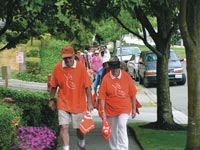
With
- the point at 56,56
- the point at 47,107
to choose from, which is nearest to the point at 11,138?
the point at 47,107

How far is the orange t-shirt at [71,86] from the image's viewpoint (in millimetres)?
8164

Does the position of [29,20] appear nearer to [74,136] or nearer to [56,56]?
[74,136]

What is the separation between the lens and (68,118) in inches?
326

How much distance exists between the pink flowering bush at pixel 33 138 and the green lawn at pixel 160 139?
255 cm

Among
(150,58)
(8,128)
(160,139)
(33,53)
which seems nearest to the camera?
(8,128)

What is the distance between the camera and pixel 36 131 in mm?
7414

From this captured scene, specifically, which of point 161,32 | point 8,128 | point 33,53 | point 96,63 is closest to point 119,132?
point 8,128

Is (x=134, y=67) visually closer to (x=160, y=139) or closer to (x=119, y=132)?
(x=160, y=139)

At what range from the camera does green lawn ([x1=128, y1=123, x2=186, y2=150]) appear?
9680mm

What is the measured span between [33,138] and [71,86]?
129 cm

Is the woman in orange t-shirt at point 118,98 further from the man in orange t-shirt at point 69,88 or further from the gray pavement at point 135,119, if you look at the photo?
the gray pavement at point 135,119

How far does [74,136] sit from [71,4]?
112 inches

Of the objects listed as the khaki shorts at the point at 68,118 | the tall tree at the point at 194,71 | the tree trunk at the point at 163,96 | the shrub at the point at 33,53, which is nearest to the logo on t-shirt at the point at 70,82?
the khaki shorts at the point at 68,118

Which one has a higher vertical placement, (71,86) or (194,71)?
(194,71)
